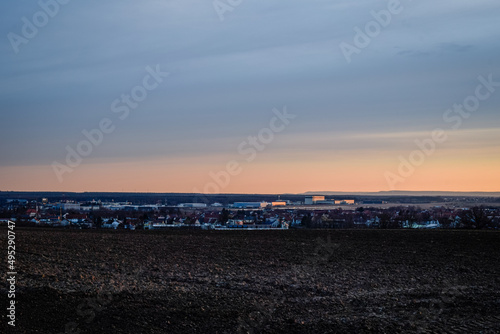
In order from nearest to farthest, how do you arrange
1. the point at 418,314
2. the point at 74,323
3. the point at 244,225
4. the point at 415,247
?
the point at 74,323
the point at 418,314
the point at 415,247
the point at 244,225

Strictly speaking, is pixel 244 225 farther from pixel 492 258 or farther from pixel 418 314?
pixel 418 314

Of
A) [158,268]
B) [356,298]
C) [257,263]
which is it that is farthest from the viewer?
[257,263]

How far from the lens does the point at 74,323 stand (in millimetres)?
12195

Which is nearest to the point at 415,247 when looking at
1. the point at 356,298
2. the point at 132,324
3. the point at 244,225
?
the point at 356,298

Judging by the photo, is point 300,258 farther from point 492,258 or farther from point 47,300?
point 47,300

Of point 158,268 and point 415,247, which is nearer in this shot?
point 158,268

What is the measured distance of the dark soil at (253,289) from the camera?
41.3 ft

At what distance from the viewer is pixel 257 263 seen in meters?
21.1

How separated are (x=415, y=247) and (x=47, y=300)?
18.5m

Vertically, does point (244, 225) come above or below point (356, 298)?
above

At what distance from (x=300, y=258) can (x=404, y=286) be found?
6132 mm

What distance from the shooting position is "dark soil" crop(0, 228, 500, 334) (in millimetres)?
12586

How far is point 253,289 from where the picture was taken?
53.4 feet

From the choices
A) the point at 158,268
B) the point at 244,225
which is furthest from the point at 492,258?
Answer: the point at 244,225
